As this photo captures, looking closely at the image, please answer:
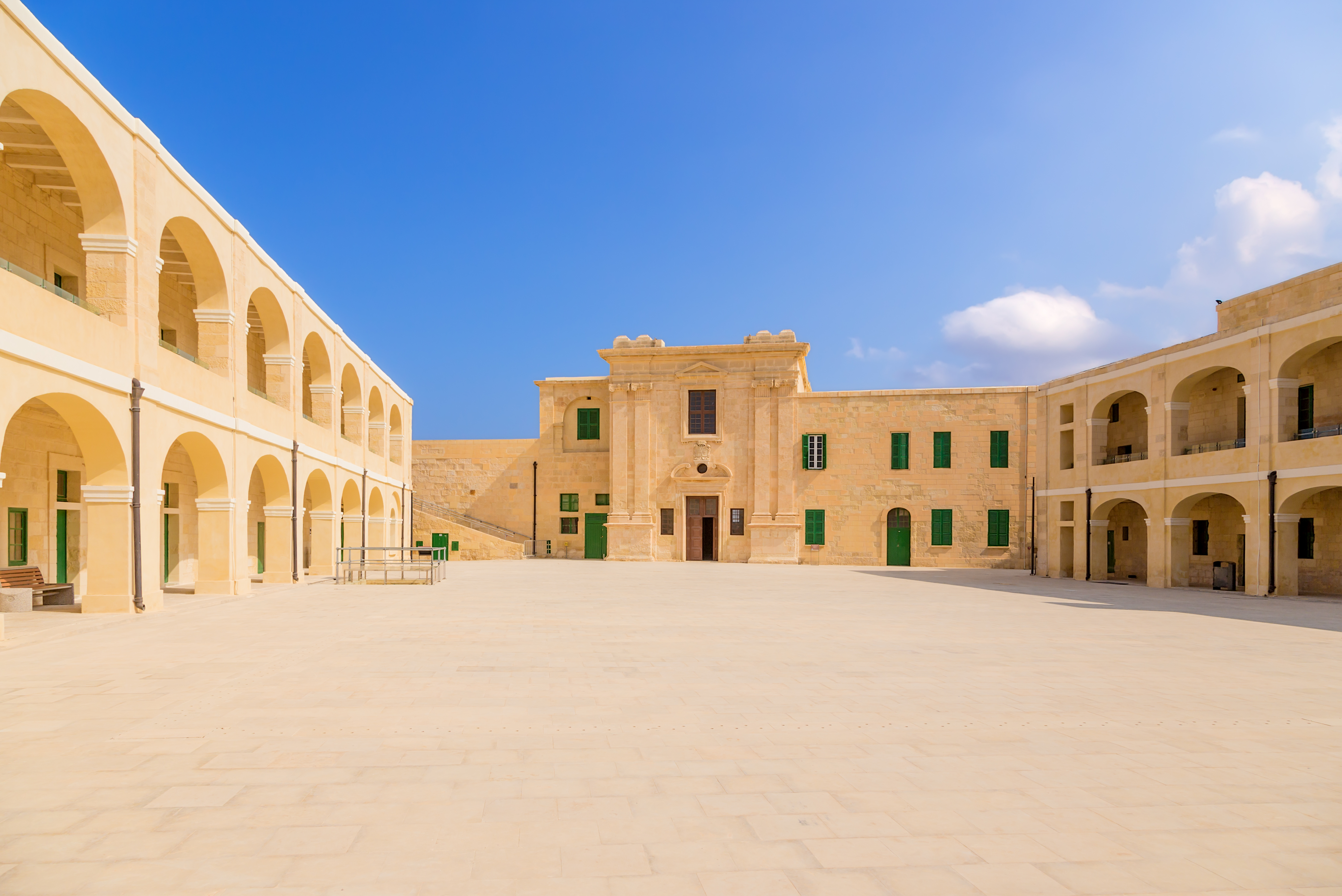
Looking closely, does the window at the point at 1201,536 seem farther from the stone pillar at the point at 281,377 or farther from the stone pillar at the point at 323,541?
the stone pillar at the point at 281,377

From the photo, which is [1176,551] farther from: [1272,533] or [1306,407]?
[1306,407]

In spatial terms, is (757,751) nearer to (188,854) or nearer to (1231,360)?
(188,854)

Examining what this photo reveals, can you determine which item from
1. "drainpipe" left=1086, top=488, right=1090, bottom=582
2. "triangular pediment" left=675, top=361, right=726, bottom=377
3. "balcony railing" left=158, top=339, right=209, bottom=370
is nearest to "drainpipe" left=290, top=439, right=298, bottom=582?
"balcony railing" left=158, top=339, right=209, bottom=370

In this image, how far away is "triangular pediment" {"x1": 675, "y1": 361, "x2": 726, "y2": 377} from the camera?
1318 inches

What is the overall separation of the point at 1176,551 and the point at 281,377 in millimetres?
24397

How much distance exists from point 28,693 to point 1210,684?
11180 mm

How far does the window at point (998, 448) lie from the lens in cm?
3180

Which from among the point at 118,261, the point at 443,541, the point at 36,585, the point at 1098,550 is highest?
the point at 118,261

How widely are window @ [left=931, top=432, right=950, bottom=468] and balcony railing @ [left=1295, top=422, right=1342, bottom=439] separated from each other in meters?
13.5

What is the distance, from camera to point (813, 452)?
3309cm

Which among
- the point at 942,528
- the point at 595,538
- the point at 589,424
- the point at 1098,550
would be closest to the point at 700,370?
the point at 589,424

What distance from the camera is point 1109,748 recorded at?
5.55 m

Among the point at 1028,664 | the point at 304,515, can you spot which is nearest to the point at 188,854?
the point at 1028,664

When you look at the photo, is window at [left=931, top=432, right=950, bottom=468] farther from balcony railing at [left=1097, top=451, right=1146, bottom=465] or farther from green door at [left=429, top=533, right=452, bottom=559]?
green door at [left=429, top=533, right=452, bottom=559]
